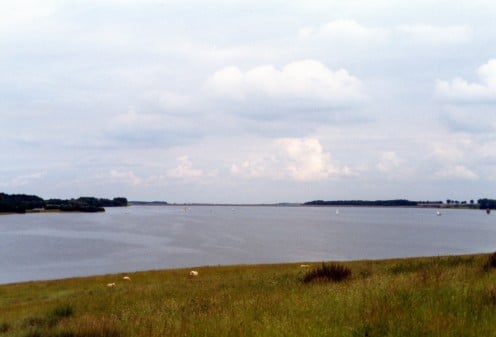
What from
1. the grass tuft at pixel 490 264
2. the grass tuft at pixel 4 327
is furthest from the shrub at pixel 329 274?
the grass tuft at pixel 4 327

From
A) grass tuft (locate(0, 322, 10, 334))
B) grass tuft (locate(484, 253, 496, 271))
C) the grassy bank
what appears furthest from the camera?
grass tuft (locate(484, 253, 496, 271))

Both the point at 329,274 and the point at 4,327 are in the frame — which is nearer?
the point at 4,327

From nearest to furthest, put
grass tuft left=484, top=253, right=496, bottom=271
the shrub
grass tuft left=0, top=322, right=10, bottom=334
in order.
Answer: grass tuft left=0, top=322, right=10, bottom=334, grass tuft left=484, top=253, right=496, bottom=271, the shrub

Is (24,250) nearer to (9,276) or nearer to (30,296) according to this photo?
(9,276)

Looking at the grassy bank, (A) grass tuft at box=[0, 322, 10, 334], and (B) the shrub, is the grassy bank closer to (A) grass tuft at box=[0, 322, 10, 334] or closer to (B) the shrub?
(A) grass tuft at box=[0, 322, 10, 334]

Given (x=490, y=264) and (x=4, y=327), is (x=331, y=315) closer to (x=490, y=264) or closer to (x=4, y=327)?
(x=4, y=327)

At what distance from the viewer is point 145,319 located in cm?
1073

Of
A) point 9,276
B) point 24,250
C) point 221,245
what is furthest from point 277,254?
point 24,250

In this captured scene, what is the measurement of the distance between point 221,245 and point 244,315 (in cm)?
7172

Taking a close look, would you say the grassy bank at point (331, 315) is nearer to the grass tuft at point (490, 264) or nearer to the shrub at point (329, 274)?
the grass tuft at point (490, 264)

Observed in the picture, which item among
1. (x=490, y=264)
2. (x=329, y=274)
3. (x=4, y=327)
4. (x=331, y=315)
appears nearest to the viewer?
(x=331, y=315)

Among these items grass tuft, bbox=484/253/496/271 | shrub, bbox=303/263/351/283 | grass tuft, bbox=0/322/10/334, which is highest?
grass tuft, bbox=484/253/496/271

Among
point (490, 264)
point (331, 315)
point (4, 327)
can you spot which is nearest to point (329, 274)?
point (490, 264)

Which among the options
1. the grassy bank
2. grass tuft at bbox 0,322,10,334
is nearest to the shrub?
the grassy bank
